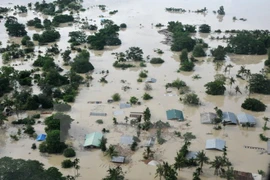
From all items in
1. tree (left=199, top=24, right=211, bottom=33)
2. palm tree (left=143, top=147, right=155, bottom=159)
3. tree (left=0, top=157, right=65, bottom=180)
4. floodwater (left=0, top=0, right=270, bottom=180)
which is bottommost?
floodwater (left=0, top=0, right=270, bottom=180)

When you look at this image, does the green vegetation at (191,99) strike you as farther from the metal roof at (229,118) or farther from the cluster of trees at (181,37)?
the cluster of trees at (181,37)

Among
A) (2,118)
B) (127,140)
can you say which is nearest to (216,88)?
(127,140)

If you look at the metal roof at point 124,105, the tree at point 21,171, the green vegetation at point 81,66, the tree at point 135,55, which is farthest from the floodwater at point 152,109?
the tree at point 21,171

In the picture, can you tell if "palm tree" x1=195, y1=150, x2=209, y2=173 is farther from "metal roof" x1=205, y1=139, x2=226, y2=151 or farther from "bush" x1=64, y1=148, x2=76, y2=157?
"bush" x1=64, y1=148, x2=76, y2=157

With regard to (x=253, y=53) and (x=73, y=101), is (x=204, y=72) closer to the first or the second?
(x=253, y=53)

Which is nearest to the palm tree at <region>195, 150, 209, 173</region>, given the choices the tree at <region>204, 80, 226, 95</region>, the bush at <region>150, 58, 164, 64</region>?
the tree at <region>204, 80, 226, 95</region>
